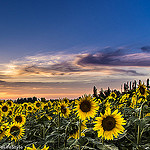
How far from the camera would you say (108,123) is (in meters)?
3.76

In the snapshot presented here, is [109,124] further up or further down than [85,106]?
further down

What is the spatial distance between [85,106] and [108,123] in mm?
696

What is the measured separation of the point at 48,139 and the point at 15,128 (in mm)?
1861

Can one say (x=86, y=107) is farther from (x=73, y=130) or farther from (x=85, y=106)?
(x=73, y=130)

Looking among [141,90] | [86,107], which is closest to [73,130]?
[86,107]

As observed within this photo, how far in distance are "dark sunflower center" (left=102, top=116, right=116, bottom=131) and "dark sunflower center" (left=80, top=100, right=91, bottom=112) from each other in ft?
1.86

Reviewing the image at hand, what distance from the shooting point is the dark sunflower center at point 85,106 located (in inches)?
166

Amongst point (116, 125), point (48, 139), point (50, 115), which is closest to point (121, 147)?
point (116, 125)

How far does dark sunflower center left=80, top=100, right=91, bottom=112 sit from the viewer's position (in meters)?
4.21

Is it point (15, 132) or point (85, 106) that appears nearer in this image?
point (85, 106)

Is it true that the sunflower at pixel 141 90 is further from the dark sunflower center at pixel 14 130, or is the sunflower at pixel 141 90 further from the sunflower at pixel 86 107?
the dark sunflower center at pixel 14 130

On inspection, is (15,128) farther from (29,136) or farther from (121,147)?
(121,147)

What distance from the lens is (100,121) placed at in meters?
3.73

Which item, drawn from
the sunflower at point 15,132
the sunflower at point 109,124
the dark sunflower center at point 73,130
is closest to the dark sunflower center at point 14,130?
the sunflower at point 15,132
